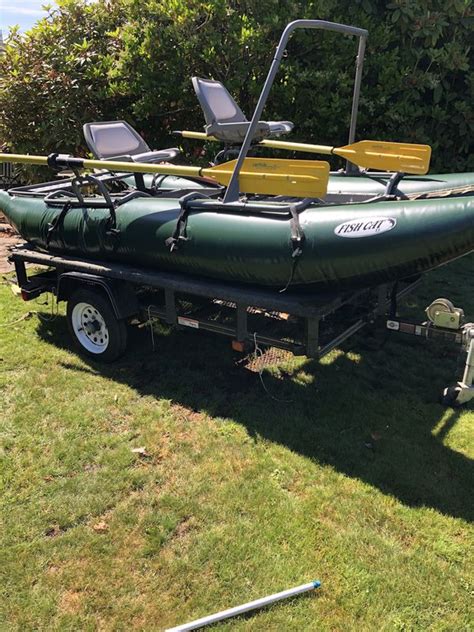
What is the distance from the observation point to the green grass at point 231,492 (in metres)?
2.70

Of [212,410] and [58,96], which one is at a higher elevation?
[58,96]

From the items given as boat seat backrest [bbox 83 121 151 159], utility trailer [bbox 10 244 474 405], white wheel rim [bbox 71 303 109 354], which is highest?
boat seat backrest [bbox 83 121 151 159]

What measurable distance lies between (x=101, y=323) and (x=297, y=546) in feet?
9.31

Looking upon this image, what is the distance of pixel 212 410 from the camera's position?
431 centimetres

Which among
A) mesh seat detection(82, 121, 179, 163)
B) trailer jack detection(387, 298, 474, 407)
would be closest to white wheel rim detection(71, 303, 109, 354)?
mesh seat detection(82, 121, 179, 163)

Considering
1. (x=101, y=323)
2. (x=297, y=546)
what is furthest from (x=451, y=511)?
(x=101, y=323)

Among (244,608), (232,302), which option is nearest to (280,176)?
(232,302)

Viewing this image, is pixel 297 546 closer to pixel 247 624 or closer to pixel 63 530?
pixel 247 624

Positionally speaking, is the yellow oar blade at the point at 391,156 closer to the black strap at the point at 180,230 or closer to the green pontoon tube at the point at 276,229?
the green pontoon tube at the point at 276,229

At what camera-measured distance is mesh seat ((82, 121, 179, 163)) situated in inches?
229

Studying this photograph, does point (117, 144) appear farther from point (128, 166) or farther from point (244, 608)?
point (244, 608)

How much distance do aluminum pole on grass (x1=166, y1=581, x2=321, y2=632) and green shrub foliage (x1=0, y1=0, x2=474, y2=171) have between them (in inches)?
260

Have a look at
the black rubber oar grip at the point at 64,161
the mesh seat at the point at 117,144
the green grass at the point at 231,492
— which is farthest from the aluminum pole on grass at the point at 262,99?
the mesh seat at the point at 117,144

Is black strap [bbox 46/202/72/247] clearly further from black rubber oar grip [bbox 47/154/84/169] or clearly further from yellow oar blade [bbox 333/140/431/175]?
yellow oar blade [bbox 333/140/431/175]
